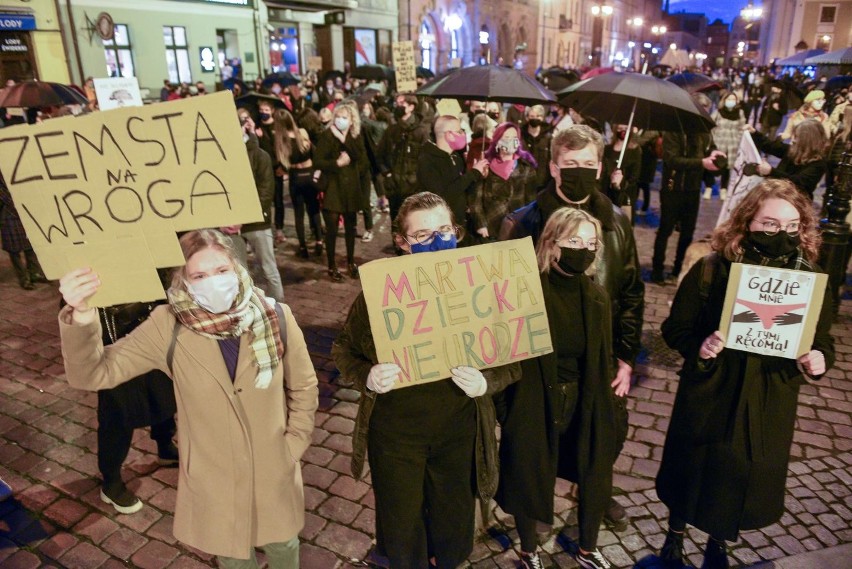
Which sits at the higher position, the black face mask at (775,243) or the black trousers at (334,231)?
the black face mask at (775,243)

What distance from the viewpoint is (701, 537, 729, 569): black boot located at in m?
3.06

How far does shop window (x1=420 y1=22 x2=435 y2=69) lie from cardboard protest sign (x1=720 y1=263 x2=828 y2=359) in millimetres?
34814

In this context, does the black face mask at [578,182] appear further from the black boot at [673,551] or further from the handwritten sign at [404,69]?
the handwritten sign at [404,69]

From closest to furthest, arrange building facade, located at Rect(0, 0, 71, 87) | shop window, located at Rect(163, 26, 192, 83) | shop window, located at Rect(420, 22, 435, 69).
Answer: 1. building facade, located at Rect(0, 0, 71, 87)
2. shop window, located at Rect(163, 26, 192, 83)
3. shop window, located at Rect(420, 22, 435, 69)

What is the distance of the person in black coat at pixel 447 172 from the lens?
18.8 feet

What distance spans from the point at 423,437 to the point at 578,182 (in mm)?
1646

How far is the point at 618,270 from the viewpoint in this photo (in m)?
3.25

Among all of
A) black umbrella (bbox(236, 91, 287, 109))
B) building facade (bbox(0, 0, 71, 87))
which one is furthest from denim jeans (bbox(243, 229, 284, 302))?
building facade (bbox(0, 0, 71, 87))

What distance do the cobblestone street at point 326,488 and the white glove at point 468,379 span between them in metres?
1.34

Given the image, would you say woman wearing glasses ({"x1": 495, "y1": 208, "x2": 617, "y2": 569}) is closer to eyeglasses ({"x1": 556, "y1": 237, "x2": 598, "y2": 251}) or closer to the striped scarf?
eyeglasses ({"x1": 556, "y1": 237, "x2": 598, "y2": 251})

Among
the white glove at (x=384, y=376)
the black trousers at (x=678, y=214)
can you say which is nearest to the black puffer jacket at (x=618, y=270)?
the white glove at (x=384, y=376)

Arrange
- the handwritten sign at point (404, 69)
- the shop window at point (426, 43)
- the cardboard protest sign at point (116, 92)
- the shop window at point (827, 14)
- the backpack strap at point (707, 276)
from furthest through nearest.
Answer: the shop window at point (827, 14)
the shop window at point (426, 43)
the handwritten sign at point (404, 69)
the cardboard protest sign at point (116, 92)
the backpack strap at point (707, 276)

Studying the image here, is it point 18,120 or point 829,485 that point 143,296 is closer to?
point 829,485

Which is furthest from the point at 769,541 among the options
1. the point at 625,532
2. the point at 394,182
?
the point at 394,182
